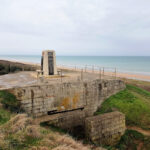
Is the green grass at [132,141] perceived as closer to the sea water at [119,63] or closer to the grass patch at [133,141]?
the grass patch at [133,141]

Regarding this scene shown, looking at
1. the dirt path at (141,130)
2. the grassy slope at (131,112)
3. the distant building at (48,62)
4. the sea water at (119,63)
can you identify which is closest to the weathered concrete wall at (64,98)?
the grassy slope at (131,112)

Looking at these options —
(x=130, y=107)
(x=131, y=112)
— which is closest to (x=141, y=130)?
(x=131, y=112)

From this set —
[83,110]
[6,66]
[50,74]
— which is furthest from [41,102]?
[6,66]

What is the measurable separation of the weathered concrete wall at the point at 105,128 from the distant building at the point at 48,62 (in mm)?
6156

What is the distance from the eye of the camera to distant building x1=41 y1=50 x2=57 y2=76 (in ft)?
43.2

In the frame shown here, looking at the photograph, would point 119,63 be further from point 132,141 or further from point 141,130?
point 132,141

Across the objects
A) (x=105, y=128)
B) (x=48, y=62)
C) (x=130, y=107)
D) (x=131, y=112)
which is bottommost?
(x=105, y=128)

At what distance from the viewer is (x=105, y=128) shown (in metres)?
8.93

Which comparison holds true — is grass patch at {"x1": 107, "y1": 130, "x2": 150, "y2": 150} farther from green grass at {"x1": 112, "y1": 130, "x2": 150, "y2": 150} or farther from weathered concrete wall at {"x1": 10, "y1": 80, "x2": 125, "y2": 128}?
weathered concrete wall at {"x1": 10, "y1": 80, "x2": 125, "y2": 128}

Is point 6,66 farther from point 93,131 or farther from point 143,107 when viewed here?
point 143,107

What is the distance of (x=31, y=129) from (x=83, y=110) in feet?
22.2

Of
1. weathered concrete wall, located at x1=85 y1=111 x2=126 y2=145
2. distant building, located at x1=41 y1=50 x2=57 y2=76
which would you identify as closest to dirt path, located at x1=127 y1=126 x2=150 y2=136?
weathered concrete wall, located at x1=85 y1=111 x2=126 y2=145

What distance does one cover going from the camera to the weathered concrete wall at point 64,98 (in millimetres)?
9117

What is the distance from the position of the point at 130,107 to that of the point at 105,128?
11.7ft
